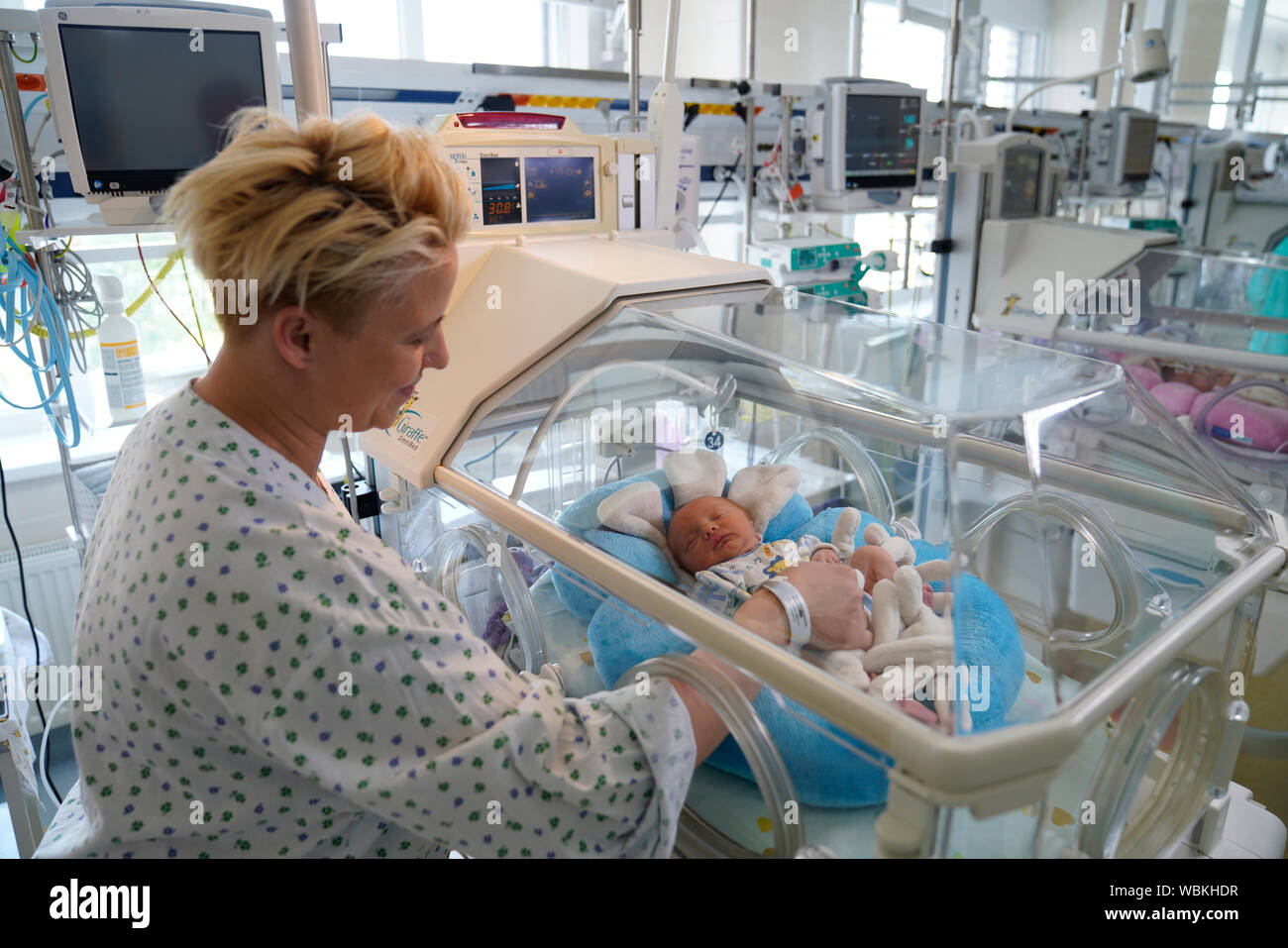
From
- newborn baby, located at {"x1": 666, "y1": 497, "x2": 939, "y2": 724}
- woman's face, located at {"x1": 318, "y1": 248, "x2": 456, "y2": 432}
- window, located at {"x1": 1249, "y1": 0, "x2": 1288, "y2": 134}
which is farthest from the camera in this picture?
window, located at {"x1": 1249, "y1": 0, "x2": 1288, "y2": 134}

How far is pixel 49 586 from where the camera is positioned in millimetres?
2914

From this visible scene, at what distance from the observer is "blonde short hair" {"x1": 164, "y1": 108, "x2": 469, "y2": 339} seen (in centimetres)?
101

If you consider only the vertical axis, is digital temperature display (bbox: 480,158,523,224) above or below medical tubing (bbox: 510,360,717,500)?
above

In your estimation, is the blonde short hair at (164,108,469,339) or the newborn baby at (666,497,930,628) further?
the newborn baby at (666,497,930,628)

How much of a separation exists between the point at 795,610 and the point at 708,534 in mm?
511

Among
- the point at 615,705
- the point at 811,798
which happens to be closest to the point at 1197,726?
the point at 811,798

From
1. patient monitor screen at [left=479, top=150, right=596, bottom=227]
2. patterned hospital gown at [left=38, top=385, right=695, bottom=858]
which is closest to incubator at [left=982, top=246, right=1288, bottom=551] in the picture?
patient monitor screen at [left=479, top=150, right=596, bottom=227]

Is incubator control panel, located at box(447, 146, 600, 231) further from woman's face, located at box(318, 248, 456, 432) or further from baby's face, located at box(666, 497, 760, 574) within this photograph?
woman's face, located at box(318, 248, 456, 432)

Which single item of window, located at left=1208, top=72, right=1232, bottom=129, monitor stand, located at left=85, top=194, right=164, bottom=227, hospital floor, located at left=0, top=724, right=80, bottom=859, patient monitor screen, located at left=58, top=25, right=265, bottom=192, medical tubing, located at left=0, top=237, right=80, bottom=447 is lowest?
hospital floor, located at left=0, top=724, right=80, bottom=859

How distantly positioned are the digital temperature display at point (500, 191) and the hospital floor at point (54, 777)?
1725 millimetres

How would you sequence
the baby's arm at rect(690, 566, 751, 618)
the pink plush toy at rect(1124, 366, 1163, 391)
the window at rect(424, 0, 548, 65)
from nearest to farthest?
the baby's arm at rect(690, 566, 751, 618), the pink plush toy at rect(1124, 366, 1163, 391), the window at rect(424, 0, 548, 65)

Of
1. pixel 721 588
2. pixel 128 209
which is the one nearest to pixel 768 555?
pixel 721 588

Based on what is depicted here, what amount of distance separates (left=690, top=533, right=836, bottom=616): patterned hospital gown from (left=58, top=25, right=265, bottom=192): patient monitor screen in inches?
56.4
